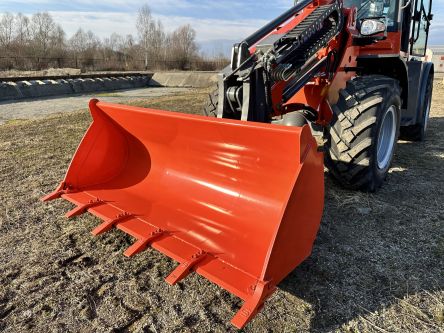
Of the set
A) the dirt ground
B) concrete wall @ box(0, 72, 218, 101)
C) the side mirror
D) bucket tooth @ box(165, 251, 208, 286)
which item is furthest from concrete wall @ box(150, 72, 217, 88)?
bucket tooth @ box(165, 251, 208, 286)

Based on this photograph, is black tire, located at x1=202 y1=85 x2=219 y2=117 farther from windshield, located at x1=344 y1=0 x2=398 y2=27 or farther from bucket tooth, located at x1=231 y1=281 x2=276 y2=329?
bucket tooth, located at x1=231 y1=281 x2=276 y2=329

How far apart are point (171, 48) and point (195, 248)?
4242 centimetres

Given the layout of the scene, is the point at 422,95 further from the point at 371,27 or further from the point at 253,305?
the point at 253,305

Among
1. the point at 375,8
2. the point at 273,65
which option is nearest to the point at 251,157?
the point at 273,65

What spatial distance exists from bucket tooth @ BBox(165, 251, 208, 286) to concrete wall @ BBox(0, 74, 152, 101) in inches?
526

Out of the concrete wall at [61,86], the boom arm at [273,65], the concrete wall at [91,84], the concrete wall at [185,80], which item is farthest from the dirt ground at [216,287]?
the concrete wall at [185,80]

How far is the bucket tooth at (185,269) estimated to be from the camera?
213cm

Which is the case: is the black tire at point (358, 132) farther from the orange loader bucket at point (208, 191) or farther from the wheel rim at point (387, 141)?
the orange loader bucket at point (208, 191)

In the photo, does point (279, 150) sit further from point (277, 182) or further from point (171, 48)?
point (171, 48)

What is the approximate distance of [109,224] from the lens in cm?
272

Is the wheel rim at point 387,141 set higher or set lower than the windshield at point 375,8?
lower

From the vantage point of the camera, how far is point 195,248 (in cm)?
237

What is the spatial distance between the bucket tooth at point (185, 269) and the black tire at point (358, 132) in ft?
6.34

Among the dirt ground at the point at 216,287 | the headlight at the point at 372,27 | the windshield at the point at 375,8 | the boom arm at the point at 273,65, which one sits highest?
the windshield at the point at 375,8
